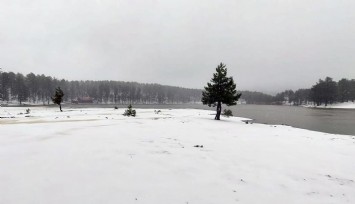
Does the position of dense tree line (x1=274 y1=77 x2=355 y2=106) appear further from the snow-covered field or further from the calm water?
the snow-covered field

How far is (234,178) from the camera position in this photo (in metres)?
8.03

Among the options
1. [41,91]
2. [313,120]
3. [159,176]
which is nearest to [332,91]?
[313,120]

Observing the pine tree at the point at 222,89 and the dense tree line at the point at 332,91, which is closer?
the pine tree at the point at 222,89

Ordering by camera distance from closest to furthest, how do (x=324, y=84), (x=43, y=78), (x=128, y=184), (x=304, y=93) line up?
1. (x=128, y=184)
2. (x=324, y=84)
3. (x=43, y=78)
4. (x=304, y=93)

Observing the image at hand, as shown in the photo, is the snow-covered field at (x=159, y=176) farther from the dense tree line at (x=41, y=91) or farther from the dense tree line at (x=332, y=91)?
the dense tree line at (x=332, y=91)

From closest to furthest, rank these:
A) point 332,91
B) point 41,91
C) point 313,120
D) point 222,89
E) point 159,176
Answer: point 159,176 → point 222,89 → point 313,120 → point 332,91 → point 41,91

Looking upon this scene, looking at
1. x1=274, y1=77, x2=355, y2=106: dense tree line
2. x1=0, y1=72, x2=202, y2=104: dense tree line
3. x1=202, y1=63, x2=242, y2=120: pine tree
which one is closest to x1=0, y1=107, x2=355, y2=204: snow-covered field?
x1=202, y1=63, x2=242, y2=120: pine tree

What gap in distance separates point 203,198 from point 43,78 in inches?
5820

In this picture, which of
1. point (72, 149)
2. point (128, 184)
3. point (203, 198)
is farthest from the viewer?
point (72, 149)

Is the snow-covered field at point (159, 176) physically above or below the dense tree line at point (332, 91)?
below

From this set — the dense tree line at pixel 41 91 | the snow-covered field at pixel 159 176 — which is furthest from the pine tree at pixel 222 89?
the dense tree line at pixel 41 91

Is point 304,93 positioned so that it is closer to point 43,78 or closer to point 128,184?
point 43,78

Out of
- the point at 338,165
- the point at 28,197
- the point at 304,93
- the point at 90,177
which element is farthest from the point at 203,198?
the point at 304,93

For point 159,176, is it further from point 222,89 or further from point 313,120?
point 313,120
